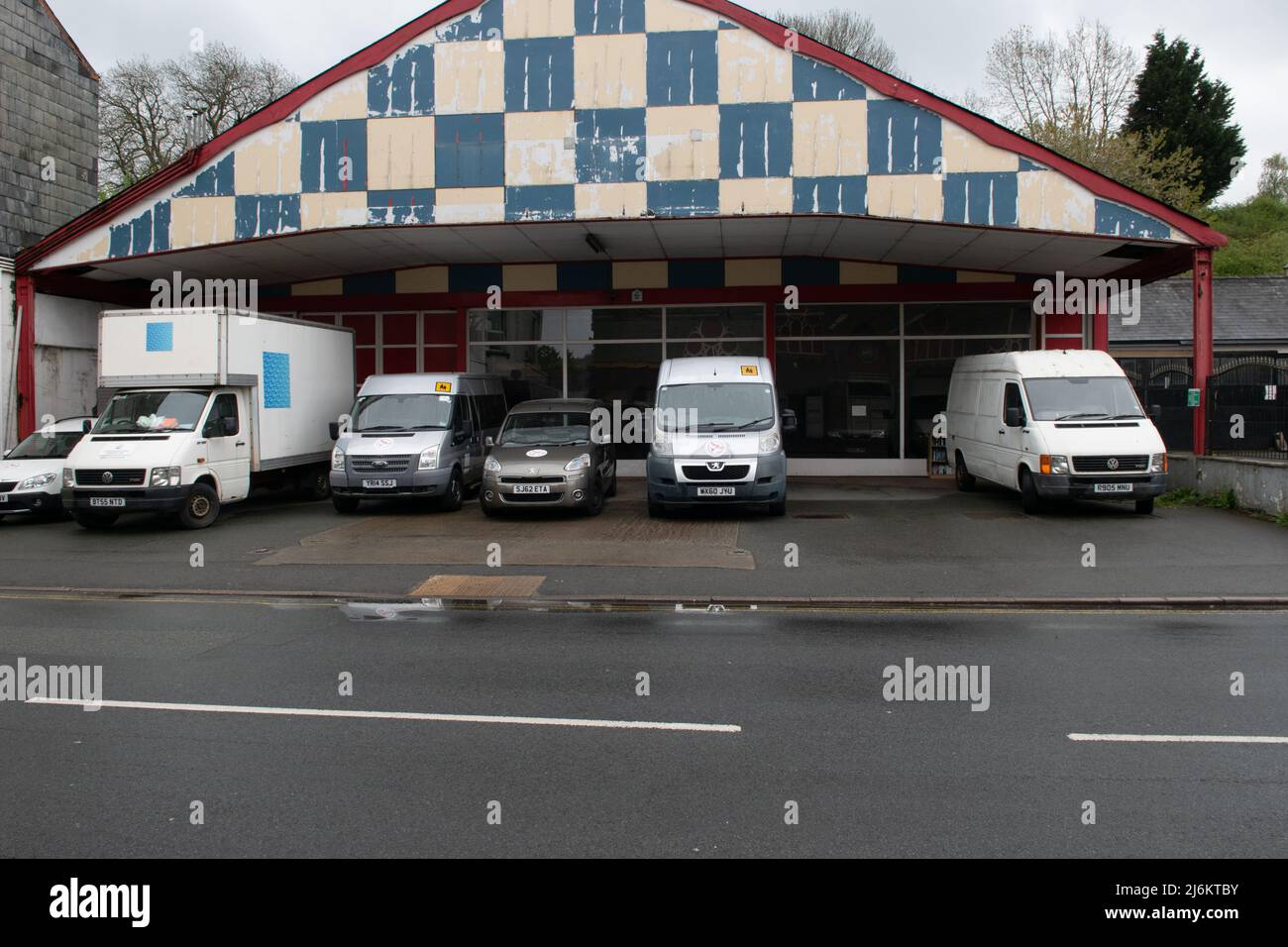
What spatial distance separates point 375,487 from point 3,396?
9.08 metres

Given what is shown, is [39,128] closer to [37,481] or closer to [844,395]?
[37,481]

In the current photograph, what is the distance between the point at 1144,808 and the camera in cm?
445

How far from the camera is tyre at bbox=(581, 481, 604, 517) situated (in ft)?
49.6

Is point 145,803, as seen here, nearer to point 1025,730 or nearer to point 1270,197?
point 1025,730

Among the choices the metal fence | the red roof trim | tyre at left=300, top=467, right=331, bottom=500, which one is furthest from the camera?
tyre at left=300, top=467, right=331, bottom=500

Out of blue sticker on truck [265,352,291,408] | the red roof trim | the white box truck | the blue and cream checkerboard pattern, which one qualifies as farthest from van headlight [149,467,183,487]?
the red roof trim

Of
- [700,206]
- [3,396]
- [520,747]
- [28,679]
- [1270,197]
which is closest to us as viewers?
[520,747]

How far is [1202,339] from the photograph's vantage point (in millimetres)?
17062

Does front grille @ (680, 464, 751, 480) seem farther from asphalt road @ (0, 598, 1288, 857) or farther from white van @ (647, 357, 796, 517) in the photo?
asphalt road @ (0, 598, 1288, 857)

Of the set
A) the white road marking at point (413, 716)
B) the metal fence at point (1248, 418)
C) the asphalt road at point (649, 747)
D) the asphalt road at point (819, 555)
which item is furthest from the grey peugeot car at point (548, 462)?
the metal fence at point (1248, 418)

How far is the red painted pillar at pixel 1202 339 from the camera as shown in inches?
665

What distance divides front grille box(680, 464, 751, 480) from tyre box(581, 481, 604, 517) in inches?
65.1
